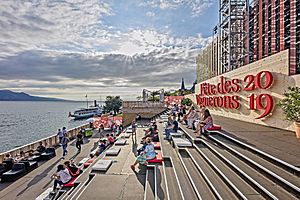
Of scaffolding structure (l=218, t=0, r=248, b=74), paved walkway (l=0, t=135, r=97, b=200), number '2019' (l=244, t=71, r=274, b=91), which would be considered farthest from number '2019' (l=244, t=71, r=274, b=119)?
scaffolding structure (l=218, t=0, r=248, b=74)

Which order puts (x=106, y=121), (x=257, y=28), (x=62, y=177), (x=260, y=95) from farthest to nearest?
(x=257, y=28)
(x=106, y=121)
(x=260, y=95)
(x=62, y=177)

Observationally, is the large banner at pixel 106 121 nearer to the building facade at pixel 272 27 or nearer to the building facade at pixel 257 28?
the building facade at pixel 257 28

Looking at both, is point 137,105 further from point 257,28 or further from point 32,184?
point 32,184

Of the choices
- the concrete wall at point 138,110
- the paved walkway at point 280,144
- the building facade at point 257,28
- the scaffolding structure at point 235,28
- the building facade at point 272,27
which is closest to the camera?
the paved walkway at point 280,144

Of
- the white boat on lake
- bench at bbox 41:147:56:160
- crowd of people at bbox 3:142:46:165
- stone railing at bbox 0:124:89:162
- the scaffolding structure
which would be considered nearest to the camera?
crowd of people at bbox 3:142:46:165

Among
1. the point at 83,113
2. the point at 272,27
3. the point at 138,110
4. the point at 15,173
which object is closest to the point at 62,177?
the point at 15,173

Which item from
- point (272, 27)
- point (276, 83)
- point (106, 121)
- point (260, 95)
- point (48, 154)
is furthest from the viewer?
point (272, 27)

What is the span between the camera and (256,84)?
11.3 m

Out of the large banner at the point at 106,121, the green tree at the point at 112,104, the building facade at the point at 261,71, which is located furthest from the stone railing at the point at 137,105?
the green tree at the point at 112,104

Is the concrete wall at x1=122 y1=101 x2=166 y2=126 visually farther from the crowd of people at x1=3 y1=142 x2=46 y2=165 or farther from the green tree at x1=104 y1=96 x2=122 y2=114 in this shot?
the green tree at x1=104 y1=96 x2=122 y2=114

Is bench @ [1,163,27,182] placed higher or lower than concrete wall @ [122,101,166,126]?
lower

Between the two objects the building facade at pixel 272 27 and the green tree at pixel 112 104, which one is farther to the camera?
the green tree at pixel 112 104

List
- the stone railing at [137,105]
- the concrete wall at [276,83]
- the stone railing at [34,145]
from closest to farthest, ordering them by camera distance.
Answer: the concrete wall at [276,83], the stone railing at [34,145], the stone railing at [137,105]

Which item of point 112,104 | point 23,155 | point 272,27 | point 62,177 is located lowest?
point 23,155
